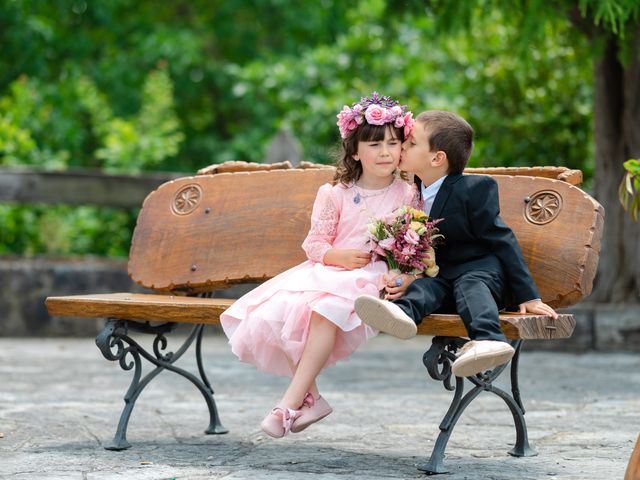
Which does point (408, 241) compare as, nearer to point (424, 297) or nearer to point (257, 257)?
point (424, 297)

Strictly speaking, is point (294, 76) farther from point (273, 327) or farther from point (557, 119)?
point (273, 327)

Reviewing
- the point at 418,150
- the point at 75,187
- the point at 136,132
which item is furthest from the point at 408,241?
the point at 136,132

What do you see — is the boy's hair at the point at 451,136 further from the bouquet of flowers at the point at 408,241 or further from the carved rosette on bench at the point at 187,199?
the carved rosette on bench at the point at 187,199

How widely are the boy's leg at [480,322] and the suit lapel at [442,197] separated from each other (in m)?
0.27

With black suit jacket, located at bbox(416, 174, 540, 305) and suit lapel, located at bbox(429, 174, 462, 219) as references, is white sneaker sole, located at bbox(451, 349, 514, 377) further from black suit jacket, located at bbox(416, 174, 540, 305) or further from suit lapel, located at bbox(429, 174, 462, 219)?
suit lapel, located at bbox(429, 174, 462, 219)

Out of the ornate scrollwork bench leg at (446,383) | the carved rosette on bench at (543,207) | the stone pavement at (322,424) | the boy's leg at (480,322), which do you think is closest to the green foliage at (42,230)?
the stone pavement at (322,424)

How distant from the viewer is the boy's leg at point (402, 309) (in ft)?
12.1

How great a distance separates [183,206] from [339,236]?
1.09 m

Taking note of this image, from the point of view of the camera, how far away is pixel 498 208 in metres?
4.11

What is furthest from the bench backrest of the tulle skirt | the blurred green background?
the blurred green background

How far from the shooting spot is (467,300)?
3854 mm

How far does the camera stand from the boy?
12.1ft

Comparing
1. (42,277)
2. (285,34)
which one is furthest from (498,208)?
(285,34)

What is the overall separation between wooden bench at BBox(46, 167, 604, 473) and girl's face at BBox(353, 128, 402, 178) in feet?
1.68
